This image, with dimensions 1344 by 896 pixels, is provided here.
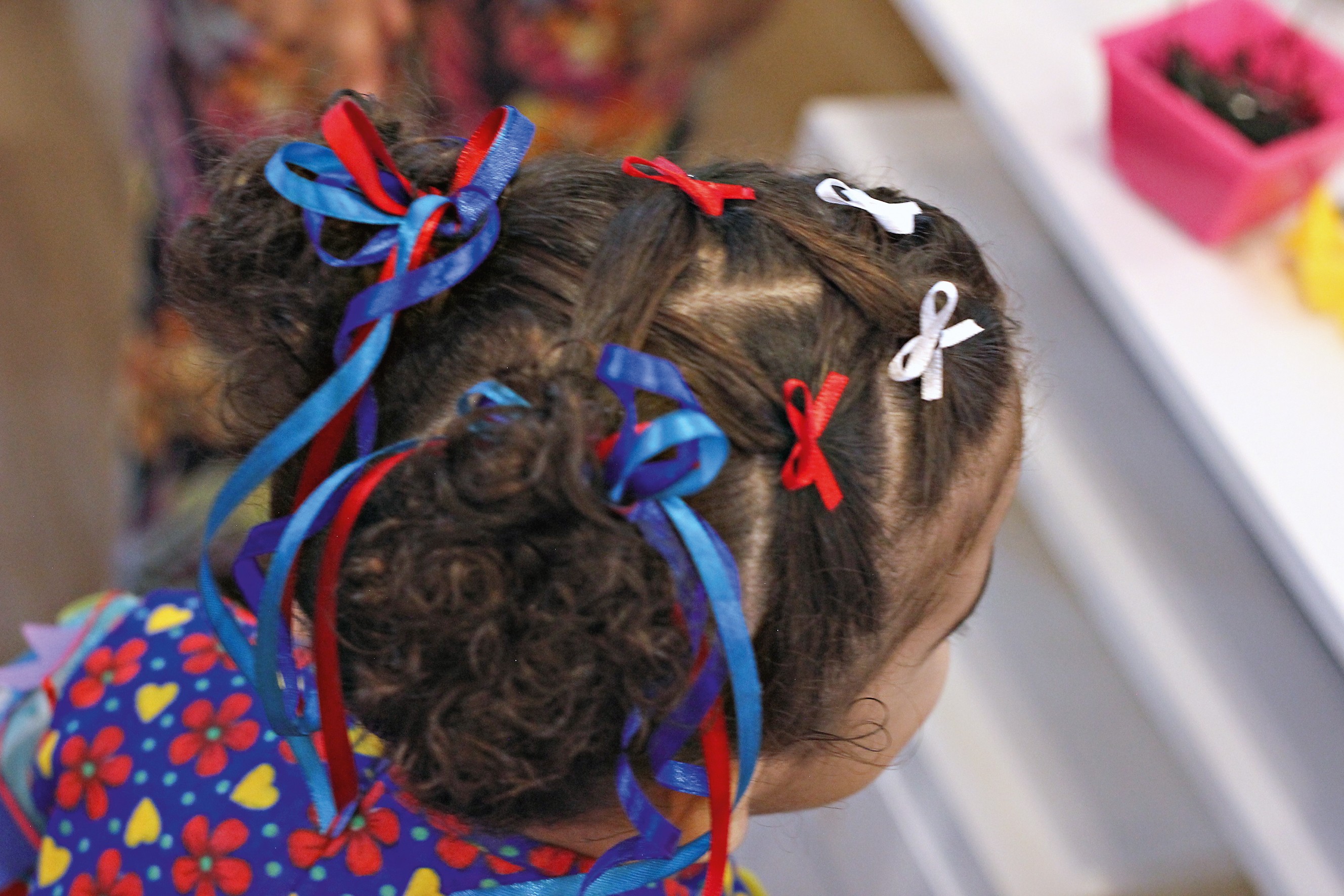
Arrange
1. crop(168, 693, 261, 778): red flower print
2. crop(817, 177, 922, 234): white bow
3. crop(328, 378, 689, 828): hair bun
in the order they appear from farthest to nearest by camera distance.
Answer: crop(168, 693, 261, 778): red flower print < crop(817, 177, 922, 234): white bow < crop(328, 378, 689, 828): hair bun

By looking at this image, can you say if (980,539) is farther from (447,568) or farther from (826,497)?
(447,568)

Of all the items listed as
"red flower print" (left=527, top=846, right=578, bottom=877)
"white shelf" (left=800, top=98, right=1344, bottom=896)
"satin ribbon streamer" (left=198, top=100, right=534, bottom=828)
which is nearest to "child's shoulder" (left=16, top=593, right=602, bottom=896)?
"red flower print" (left=527, top=846, right=578, bottom=877)

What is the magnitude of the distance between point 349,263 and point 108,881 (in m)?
0.39

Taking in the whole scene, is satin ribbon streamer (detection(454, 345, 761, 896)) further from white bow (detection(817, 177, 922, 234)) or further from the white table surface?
the white table surface

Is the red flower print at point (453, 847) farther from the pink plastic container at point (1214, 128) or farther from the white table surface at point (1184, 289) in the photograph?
the pink plastic container at point (1214, 128)

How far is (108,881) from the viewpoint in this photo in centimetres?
67

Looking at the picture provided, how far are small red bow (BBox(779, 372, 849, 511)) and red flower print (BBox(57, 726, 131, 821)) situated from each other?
0.45m

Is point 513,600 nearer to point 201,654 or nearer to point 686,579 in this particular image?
Result: point 686,579

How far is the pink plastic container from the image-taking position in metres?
0.86

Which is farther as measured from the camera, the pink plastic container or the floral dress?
the pink plastic container

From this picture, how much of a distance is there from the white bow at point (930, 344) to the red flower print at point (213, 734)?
43 cm

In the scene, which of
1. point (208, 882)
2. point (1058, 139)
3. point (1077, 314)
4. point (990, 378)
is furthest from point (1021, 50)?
point (208, 882)

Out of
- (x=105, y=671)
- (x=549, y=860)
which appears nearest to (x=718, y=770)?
(x=549, y=860)

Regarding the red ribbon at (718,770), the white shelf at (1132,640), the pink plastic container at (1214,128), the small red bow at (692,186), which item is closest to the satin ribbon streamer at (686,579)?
the red ribbon at (718,770)
